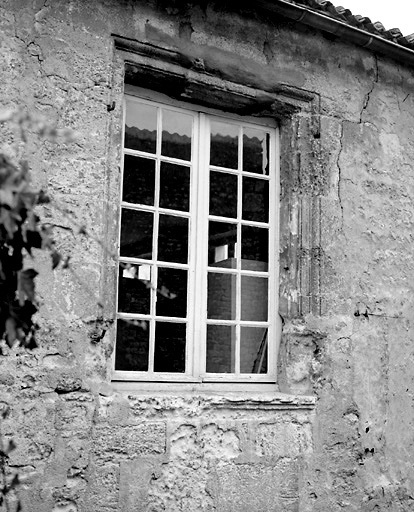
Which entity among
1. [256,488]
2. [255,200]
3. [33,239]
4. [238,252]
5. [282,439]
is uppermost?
[255,200]

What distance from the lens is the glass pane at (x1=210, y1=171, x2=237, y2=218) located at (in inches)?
193

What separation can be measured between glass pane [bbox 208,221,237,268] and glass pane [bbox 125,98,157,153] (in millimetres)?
695

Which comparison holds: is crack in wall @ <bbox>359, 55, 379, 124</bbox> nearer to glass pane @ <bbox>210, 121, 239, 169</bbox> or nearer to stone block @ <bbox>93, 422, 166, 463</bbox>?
glass pane @ <bbox>210, 121, 239, 169</bbox>

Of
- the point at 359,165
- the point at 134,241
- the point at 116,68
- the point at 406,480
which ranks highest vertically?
the point at 116,68

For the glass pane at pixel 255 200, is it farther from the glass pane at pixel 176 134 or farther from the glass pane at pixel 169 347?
the glass pane at pixel 169 347

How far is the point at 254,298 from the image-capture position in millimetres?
5008

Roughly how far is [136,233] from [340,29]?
2.14 meters

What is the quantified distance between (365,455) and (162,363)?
163cm

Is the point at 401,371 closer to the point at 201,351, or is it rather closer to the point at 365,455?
the point at 365,455

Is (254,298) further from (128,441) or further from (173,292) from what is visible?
(128,441)

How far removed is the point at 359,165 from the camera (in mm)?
5301

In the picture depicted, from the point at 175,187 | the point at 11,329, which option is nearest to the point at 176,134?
the point at 175,187

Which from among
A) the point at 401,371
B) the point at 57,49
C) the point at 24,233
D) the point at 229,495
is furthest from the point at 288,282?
the point at 24,233

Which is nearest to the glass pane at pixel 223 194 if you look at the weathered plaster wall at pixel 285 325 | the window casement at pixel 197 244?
the window casement at pixel 197 244
